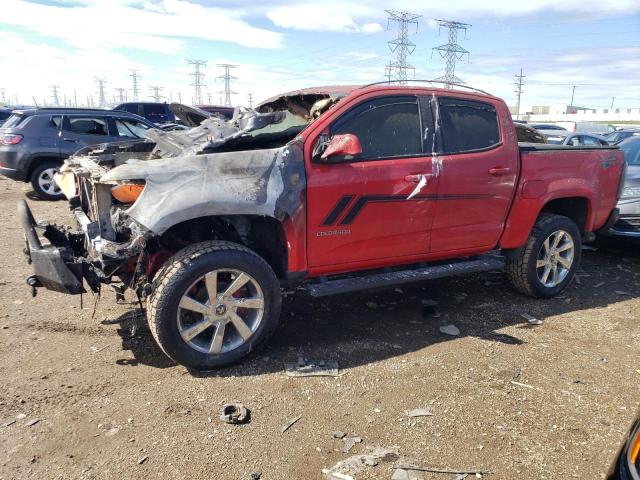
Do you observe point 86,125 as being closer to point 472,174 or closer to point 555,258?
point 472,174

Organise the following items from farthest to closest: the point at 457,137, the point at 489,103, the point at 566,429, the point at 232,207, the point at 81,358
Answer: the point at 489,103
the point at 457,137
the point at 81,358
the point at 232,207
the point at 566,429

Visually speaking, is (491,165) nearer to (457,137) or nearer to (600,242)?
(457,137)

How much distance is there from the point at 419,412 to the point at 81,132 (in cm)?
952

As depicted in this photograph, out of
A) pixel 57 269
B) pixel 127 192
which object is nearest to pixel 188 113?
pixel 127 192

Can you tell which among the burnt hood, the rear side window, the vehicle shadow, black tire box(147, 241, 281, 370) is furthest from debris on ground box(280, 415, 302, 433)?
the rear side window

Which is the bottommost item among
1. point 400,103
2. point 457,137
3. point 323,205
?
point 323,205

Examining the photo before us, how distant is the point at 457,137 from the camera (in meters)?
4.54

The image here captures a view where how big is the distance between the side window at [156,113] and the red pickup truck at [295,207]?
15.4 meters

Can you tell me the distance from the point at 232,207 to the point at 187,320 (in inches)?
35.6

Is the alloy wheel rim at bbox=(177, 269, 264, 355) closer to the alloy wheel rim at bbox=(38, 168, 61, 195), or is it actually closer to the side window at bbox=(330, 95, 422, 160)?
the side window at bbox=(330, 95, 422, 160)

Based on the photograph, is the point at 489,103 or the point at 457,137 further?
the point at 489,103

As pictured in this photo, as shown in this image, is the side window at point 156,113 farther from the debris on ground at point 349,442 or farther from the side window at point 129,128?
the debris on ground at point 349,442

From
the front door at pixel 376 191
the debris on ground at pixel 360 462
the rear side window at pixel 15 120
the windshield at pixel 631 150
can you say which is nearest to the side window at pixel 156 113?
the rear side window at pixel 15 120

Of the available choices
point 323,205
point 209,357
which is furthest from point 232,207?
point 209,357
